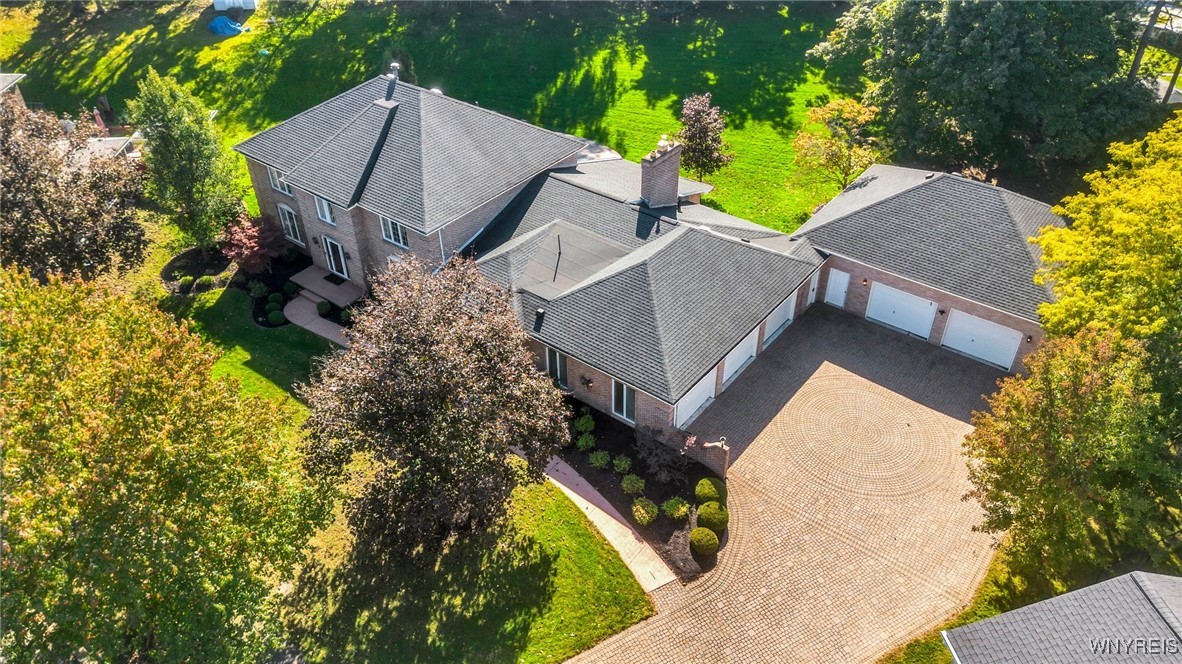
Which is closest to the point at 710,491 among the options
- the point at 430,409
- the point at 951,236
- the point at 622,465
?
the point at 622,465

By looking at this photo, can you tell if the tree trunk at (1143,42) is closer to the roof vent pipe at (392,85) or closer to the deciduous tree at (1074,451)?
the deciduous tree at (1074,451)

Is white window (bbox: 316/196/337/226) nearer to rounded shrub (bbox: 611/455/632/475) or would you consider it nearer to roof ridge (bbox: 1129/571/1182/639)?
rounded shrub (bbox: 611/455/632/475)

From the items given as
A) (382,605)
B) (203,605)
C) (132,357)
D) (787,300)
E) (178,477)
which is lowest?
(382,605)

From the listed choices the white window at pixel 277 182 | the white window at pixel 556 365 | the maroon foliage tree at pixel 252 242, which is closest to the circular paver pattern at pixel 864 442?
the white window at pixel 556 365

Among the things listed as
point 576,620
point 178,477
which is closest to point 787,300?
point 576,620

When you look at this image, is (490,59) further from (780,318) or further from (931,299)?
(931,299)

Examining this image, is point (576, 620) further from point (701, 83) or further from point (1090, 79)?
point (701, 83)

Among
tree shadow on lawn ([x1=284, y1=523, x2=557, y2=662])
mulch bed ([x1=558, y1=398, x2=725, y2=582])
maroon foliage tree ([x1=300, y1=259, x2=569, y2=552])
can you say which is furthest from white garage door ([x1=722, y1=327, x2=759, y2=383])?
tree shadow on lawn ([x1=284, y1=523, x2=557, y2=662])
